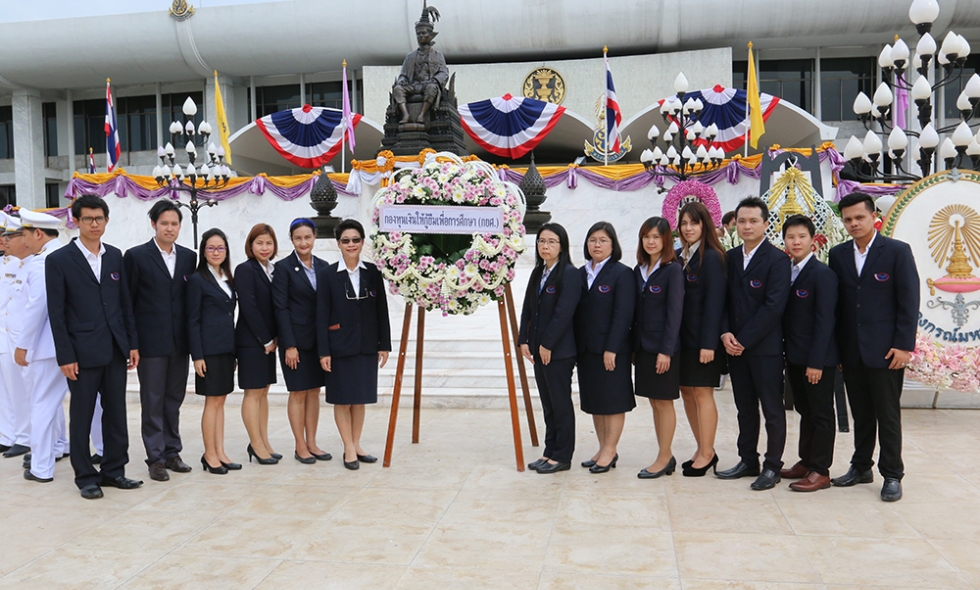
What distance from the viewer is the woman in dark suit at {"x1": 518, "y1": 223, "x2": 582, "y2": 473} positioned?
4.29 meters

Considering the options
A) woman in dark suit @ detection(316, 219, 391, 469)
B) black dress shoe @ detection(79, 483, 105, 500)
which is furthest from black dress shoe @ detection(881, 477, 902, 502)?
black dress shoe @ detection(79, 483, 105, 500)

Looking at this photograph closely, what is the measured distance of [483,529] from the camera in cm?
337

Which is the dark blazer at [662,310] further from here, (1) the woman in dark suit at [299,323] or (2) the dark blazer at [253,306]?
(2) the dark blazer at [253,306]

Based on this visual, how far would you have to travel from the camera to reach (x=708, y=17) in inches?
846

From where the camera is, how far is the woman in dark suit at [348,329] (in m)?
4.50

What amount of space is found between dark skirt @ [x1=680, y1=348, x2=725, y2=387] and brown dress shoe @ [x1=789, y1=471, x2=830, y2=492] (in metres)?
0.68

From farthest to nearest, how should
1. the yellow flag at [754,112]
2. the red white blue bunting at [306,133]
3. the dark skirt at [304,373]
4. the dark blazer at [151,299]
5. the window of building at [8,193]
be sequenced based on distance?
the window of building at [8,193]
the red white blue bunting at [306,133]
the yellow flag at [754,112]
the dark skirt at [304,373]
the dark blazer at [151,299]

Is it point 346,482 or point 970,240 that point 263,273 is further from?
point 970,240

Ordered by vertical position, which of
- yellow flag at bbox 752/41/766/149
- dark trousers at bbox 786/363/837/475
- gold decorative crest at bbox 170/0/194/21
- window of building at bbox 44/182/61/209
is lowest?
dark trousers at bbox 786/363/837/475

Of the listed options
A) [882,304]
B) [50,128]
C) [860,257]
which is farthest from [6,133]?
[882,304]

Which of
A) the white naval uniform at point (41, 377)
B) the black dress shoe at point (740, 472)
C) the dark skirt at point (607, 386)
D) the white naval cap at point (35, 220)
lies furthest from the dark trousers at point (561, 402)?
the white naval cap at point (35, 220)

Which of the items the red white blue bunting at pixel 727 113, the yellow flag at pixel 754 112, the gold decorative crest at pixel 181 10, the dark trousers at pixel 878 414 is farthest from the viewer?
the gold decorative crest at pixel 181 10

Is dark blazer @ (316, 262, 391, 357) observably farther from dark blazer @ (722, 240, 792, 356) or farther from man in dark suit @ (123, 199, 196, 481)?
dark blazer @ (722, 240, 792, 356)

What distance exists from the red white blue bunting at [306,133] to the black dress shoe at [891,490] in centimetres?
1759
